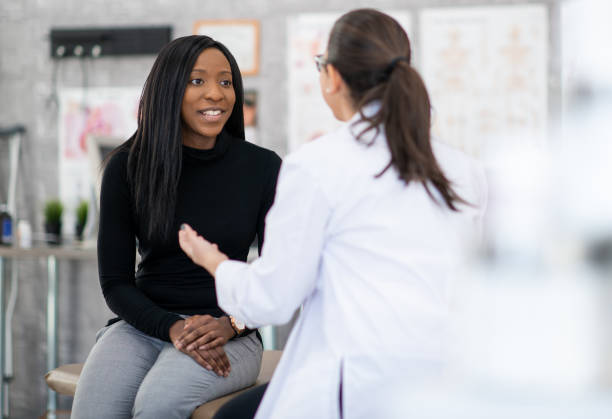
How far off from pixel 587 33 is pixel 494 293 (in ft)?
4.99

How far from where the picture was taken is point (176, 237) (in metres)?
1.28

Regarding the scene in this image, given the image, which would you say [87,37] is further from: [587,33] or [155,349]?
[587,33]

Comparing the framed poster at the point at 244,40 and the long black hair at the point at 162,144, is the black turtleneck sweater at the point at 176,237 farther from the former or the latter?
the framed poster at the point at 244,40

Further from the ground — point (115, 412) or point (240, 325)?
point (240, 325)

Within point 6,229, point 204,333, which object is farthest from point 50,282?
point 204,333

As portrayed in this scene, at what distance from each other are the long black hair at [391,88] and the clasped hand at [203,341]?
1.82ft

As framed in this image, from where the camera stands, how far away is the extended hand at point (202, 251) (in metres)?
0.94

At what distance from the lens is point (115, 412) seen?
113 cm

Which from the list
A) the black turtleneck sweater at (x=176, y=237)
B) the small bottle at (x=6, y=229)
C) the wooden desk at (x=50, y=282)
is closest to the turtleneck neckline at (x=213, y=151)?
the black turtleneck sweater at (x=176, y=237)

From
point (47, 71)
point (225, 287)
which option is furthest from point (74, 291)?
point (225, 287)

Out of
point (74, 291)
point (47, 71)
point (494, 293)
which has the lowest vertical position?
point (74, 291)

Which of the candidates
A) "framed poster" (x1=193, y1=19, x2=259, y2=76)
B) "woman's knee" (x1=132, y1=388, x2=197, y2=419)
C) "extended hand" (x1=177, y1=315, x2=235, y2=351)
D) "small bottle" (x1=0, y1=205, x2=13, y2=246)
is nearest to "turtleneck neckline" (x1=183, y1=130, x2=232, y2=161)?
"extended hand" (x1=177, y1=315, x2=235, y2=351)

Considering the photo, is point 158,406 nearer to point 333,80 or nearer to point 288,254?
point 288,254

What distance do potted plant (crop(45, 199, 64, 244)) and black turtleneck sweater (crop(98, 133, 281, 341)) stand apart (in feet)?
4.12
